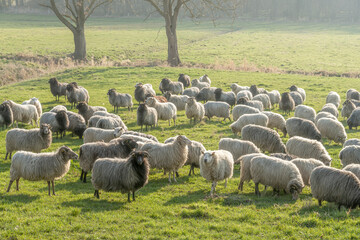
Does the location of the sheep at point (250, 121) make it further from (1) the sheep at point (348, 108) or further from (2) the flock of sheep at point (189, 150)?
(1) the sheep at point (348, 108)

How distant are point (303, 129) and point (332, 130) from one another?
1.55 meters

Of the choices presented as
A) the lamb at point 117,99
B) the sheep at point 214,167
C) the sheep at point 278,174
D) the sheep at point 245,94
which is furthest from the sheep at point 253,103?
the sheep at point 278,174

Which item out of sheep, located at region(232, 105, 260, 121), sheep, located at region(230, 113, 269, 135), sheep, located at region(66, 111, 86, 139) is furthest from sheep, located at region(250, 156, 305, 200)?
sheep, located at region(232, 105, 260, 121)

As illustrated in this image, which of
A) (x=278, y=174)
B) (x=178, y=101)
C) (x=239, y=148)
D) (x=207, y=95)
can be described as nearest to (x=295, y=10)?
(x=207, y=95)

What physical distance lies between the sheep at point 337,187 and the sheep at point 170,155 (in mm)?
3843

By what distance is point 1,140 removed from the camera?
15.9 m

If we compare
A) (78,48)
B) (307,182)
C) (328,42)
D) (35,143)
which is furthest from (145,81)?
(328,42)

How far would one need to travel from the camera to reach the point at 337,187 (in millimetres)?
9281

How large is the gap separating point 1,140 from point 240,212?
1106 centimetres

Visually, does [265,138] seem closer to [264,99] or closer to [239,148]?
[239,148]

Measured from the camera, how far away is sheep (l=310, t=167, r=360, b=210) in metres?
9.16

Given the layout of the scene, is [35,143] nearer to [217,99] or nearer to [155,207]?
[155,207]

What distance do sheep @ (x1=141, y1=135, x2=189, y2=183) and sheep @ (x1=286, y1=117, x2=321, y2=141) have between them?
654 cm

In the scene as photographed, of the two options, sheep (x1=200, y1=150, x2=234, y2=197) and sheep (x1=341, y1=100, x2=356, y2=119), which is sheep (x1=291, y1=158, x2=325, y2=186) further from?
sheep (x1=341, y1=100, x2=356, y2=119)
